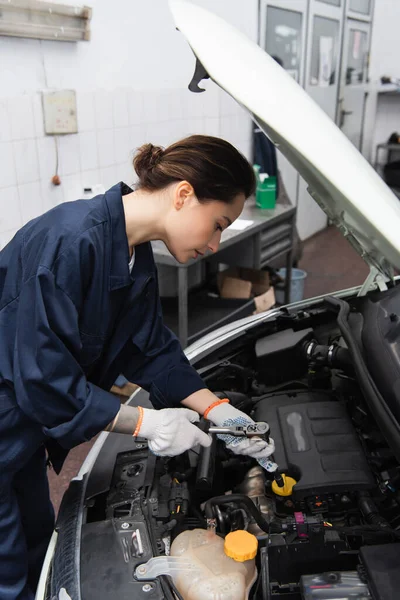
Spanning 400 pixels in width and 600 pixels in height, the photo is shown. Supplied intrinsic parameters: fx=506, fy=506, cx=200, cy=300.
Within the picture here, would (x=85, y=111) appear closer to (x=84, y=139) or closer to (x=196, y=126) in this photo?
(x=84, y=139)

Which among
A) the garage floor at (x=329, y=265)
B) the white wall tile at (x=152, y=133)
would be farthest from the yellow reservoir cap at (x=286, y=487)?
the garage floor at (x=329, y=265)

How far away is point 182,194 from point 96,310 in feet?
1.11

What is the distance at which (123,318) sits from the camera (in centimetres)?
137

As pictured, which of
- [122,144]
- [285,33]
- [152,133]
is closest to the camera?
[122,144]

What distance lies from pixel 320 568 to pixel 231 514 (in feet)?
0.72

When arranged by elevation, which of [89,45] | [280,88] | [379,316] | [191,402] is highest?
[89,45]

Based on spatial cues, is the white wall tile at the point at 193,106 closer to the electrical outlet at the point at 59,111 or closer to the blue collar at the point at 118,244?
the electrical outlet at the point at 59,111

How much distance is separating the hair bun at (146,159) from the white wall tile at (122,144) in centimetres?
174

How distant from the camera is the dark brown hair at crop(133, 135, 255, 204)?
3.72 ft

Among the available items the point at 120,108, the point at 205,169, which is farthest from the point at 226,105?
the point at 205,169

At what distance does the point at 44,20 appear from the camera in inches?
90.0

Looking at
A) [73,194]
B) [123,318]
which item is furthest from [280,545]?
[73,194]

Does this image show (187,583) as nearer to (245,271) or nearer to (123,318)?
(123,318)

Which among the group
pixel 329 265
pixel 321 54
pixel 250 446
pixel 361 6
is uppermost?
pixel 361 6
